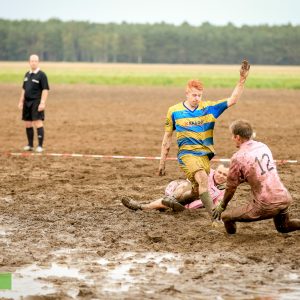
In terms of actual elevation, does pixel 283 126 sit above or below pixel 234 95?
below

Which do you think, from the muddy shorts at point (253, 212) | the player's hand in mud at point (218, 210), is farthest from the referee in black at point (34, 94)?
the muddy shorts at point (253, 212)

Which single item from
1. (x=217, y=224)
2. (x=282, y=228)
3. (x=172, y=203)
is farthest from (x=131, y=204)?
(x=282, y=228)

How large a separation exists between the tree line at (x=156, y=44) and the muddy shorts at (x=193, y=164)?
4746 inches

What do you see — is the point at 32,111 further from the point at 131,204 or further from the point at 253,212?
the point at 253,212

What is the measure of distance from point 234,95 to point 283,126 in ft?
44.3

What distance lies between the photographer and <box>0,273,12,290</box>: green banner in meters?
7.54

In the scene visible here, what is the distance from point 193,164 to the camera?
10359 millimetres

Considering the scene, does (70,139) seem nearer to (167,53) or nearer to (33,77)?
(33,77)

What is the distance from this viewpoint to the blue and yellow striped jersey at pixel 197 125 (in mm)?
10461

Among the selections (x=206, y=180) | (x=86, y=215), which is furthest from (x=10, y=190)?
(x=206, y=180)

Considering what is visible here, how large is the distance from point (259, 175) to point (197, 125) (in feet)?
5.35

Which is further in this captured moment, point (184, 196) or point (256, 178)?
point (184, 196)

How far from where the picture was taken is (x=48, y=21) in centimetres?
18450

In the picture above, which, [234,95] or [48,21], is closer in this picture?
[234,95]
